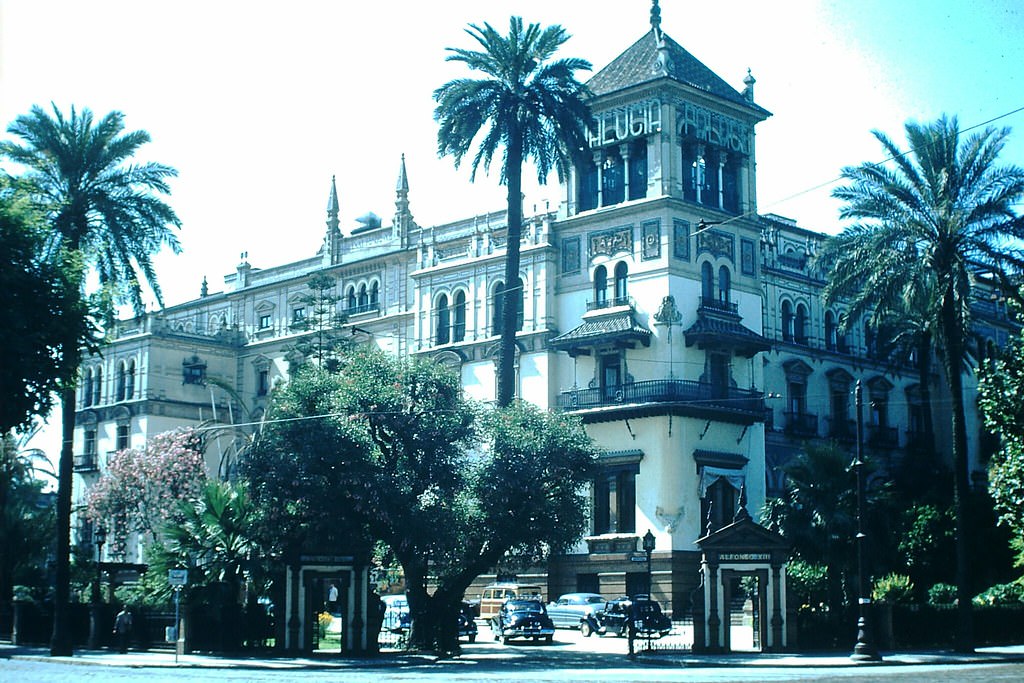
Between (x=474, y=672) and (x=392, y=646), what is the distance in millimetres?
11289

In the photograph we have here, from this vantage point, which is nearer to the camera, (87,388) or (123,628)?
(123,628)

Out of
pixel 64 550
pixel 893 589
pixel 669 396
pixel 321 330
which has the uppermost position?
pixel 321 330

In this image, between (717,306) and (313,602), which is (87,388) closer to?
(717,306)

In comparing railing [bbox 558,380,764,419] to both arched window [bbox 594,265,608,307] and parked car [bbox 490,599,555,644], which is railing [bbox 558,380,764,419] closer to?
arched window [bbox 594,265,608,307]

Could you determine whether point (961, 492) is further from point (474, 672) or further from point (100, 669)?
point (100, 669)

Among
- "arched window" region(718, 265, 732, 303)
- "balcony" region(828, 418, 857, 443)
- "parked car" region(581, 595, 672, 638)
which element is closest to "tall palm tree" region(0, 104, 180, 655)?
"parked car" region(581, 595, 672, 638)

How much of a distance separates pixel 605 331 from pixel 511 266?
8846 millimetres

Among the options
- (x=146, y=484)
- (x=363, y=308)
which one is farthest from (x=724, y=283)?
(x=146, y=484)

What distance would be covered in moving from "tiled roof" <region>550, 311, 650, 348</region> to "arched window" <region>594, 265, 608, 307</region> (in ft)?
3.96

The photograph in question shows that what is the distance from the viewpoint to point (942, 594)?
5200cm

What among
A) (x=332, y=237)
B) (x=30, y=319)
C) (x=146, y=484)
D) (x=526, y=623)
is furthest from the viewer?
(x=332, y=237)

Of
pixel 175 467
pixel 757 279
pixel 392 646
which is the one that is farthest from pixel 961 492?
pixel 175 467

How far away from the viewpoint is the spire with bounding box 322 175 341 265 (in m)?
78.2

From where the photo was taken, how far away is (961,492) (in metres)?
41.9
